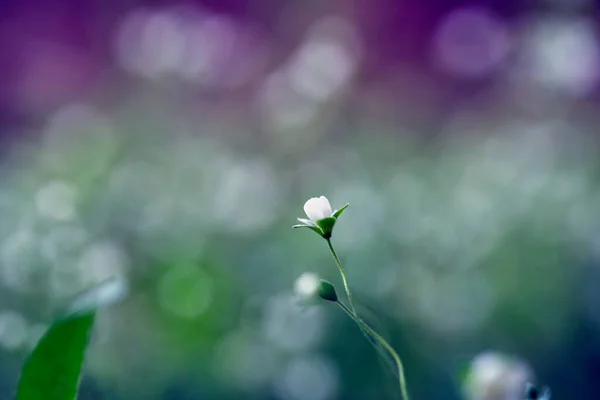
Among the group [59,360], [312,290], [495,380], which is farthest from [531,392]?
[59,360]

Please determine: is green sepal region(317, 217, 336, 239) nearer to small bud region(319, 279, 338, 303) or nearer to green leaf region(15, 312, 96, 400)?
small bud region(319, 279, 338, 303)

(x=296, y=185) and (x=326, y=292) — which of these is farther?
(x=296, y=185)

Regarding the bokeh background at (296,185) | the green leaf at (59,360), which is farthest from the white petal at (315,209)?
the bokeh background at (296,185)

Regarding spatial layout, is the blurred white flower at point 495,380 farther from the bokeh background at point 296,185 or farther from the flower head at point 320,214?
the bokeh background at point 296,185

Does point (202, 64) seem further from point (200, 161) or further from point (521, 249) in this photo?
point (521, 249)

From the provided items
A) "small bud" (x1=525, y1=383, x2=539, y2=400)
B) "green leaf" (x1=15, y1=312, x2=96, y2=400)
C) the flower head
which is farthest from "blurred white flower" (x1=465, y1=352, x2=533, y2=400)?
"green leaf" (x1=15, y1=312, x2=96, y2=400)

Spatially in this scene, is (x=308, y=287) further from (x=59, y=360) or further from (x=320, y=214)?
(x=59, y=360)
